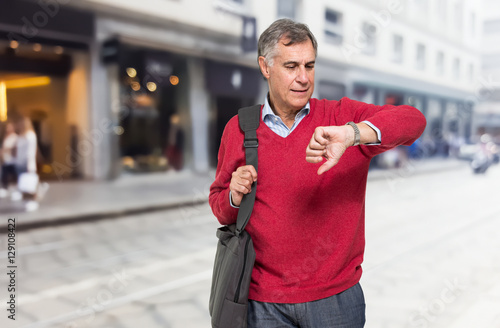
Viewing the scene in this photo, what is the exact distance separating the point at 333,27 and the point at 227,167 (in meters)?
16.3

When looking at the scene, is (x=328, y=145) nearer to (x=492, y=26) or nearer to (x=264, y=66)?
(x=264, y=66)

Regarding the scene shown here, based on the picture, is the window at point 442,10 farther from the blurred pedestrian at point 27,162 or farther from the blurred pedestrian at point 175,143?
the blurred pedestrian at point 27,162

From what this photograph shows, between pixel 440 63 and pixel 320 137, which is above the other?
pixel 440 63

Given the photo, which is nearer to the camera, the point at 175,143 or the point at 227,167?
the point at 227,167

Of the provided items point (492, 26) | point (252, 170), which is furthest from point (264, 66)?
point (492, 26)

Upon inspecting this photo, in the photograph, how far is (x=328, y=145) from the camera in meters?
1.28

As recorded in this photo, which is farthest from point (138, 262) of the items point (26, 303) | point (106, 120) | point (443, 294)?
point (106, 120)

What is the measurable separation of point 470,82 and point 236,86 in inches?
332

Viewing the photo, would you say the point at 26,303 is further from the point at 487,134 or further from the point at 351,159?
the point at 487,134

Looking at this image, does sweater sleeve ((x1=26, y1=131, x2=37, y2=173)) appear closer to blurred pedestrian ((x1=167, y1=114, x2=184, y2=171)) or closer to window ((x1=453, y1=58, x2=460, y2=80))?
blurred pedestrian ((x1=167, y1=114, x2=184, y2=171))

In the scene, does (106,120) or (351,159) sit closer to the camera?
(351,159)

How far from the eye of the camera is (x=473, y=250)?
6102mm

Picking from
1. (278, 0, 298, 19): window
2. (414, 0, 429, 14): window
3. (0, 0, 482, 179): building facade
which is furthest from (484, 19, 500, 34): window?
(278, 0, 298, 19): window

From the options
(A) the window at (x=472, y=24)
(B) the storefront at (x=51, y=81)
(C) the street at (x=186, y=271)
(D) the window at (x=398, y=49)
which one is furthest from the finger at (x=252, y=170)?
(D) the window at (x=398, y=49)
